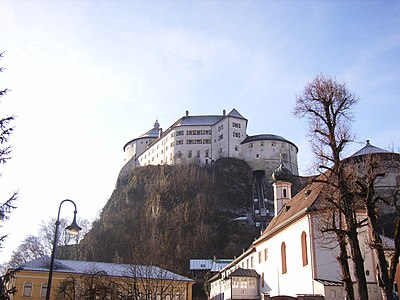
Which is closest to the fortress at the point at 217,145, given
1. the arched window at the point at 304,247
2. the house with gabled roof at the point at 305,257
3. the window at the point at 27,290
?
the house with gabled roof at the point at 305,257

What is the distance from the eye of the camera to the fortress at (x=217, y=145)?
92.7 m

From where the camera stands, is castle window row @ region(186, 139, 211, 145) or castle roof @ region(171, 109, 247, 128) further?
castle roof @ region(171, 109, 247, 128)

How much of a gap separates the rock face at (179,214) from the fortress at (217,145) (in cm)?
327

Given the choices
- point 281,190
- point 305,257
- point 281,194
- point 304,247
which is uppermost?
point 281,190

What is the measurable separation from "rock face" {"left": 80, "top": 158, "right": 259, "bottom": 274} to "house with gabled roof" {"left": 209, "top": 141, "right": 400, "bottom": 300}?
86.7ft

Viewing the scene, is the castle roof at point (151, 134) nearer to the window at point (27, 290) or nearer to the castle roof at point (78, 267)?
the castle roof at point (78, 267)

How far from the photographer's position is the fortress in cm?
9269

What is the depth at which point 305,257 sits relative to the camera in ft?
96.8

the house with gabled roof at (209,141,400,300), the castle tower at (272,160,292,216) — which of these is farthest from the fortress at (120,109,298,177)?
the house with gabled roof at (209,141,400,300)

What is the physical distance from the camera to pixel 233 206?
282 ft

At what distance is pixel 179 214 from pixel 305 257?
5092 cm

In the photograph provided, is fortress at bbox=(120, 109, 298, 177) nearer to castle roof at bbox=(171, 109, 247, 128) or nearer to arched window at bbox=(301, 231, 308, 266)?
castle roof at bbox=(171, 109, 247, 128)

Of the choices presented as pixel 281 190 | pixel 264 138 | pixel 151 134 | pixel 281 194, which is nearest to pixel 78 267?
pixel 281 194

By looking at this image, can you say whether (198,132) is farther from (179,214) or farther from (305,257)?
(305,257)
